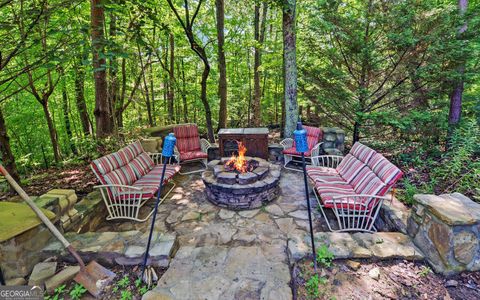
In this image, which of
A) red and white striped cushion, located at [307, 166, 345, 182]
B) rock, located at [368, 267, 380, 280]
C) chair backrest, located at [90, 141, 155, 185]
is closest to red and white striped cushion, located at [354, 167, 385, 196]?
red and white striped cushion, located at [307, 166, 345, 182]

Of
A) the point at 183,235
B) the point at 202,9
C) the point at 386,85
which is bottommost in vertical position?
the point at 183,235

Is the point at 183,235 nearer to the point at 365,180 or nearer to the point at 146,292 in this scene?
the point at 146,292

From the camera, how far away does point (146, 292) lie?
1730 mm

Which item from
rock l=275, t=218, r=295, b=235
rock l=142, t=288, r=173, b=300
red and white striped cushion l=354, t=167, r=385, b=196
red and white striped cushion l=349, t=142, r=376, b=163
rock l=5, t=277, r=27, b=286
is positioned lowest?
rock l=275, t=218, r=295, b=235

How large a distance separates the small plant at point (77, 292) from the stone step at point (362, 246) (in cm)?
173

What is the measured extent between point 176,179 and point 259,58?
5.53m

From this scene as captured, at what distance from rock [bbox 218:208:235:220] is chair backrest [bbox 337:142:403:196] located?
5.57ft

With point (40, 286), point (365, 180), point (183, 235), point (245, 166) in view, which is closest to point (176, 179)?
point (245, 166)

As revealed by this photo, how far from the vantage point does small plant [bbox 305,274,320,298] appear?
1.67m

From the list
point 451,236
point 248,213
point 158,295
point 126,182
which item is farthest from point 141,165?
point 451,236

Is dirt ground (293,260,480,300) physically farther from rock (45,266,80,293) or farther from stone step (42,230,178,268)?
rock (45,266,80,293)

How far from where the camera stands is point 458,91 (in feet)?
13.5

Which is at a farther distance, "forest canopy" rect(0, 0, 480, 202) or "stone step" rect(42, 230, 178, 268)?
"forest canopy" rect(0, 0, 480, 202)

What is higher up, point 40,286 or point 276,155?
point 276,155
